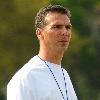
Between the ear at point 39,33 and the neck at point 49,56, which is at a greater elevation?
the ear at point 39,33

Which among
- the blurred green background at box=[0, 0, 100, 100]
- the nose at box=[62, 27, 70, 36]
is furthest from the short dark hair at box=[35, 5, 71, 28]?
the blurred green background at box=[0, 0, 100, 100]

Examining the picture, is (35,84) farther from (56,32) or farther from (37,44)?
(37,44)

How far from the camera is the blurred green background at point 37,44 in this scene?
28328 mm

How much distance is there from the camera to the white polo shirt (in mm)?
4242

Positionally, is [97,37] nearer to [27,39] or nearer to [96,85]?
[96,85]

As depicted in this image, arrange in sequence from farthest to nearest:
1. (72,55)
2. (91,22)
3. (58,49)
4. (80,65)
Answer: (91,22) → (80,65) → (72,55) → (58,49)

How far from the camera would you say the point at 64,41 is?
4.49 metres

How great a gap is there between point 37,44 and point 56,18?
24248 millimetres

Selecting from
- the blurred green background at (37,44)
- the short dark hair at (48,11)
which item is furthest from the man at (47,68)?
the blurred green background at (37,44)

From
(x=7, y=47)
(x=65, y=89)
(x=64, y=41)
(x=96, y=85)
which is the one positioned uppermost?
(x=64, y=41)

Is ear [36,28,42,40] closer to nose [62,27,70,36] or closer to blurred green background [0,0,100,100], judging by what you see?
nose [62,27,70,36]

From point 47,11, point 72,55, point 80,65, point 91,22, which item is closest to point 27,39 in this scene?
point 72,55

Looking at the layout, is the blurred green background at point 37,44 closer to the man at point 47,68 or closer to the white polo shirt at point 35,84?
the man at point 47,68

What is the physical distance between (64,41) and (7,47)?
24.8 m
